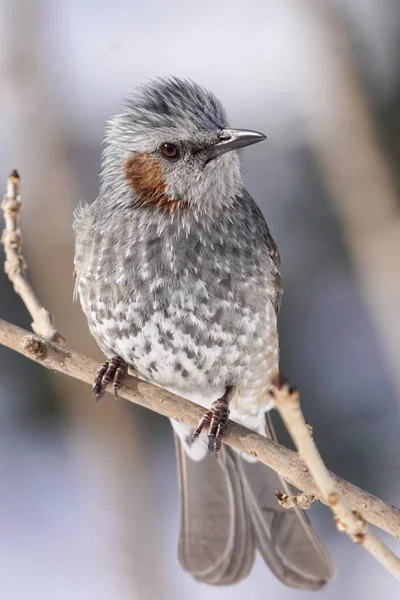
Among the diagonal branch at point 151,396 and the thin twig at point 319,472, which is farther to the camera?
the diagonal branch at point 151,396

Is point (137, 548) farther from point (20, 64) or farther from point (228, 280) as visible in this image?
point (20, 64)

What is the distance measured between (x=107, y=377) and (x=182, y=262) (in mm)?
528

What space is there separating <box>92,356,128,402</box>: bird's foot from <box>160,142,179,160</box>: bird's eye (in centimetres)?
82

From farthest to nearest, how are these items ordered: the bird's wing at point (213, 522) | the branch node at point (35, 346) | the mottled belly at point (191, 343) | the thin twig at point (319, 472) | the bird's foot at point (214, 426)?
Answer: the bird's wing at point (213, 522) → the mottled belly at point (191, 343) → the bird's foot at point (214, 426) → the branch node at point (35, 346) → the thin twig at point (319, 472)

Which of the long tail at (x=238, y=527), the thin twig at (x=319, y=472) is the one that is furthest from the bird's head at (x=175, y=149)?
the thin twig at (x=319, y=472)

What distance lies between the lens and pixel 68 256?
452cm

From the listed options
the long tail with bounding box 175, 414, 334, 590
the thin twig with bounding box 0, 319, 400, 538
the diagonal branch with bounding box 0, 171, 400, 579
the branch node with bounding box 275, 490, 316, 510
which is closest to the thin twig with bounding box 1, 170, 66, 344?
the diagonal branch with bounding box 0, 171, 400, 579

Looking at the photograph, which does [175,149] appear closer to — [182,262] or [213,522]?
[182,262]

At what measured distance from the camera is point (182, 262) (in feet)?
10.2

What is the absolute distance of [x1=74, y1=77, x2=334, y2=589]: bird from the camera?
118 inches

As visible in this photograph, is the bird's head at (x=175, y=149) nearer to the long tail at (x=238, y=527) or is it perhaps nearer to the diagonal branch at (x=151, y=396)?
the diagonal branch at (x=151, y=396)

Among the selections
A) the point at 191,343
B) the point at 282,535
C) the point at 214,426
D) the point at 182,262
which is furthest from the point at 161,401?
the point at 282,535

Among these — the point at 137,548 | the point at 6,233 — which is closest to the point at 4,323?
the point at 6,233

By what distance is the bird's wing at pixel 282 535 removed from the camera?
11.2ft
